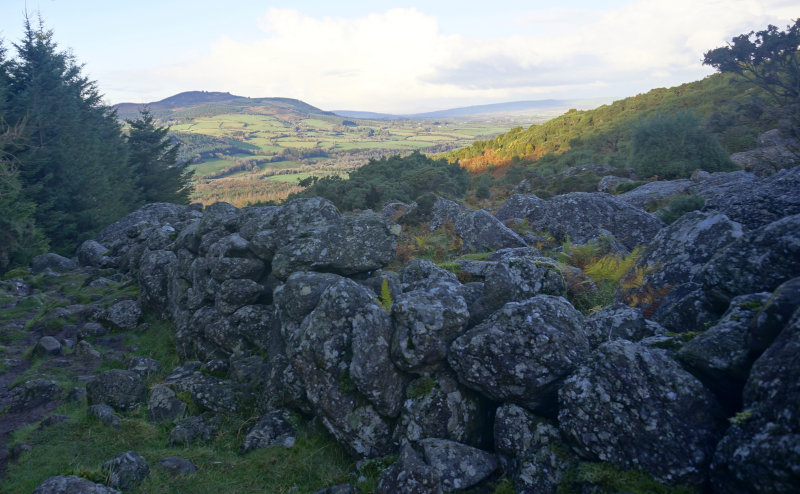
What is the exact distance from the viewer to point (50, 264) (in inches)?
931

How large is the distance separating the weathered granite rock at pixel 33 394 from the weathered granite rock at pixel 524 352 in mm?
10155

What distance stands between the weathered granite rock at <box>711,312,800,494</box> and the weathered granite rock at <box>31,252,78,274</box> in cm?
2899

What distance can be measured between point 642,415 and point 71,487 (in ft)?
26.2

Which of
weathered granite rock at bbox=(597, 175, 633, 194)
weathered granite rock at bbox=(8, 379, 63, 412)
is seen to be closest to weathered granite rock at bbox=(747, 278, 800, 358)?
weathered granite rock at bbox=(8, 379, 63, 412)

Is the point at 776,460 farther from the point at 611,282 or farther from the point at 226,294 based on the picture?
the point at 226,294

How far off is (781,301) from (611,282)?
5.79 meters

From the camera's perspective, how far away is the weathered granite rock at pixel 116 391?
32.3 ft

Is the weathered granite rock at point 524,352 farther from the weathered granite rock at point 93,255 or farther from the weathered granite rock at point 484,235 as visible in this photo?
the weathered granite rock at point 93,255

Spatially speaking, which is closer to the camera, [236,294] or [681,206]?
[236,294]

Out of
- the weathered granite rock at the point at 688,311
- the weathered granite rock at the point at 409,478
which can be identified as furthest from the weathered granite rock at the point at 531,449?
the weathered granite rock at the point at 688,311

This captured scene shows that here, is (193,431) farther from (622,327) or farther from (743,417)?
(743,417)

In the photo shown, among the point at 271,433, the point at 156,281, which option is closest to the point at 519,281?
the point at 271,433

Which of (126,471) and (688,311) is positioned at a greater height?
(688,311)

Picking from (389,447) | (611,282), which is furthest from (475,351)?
(611,282)
